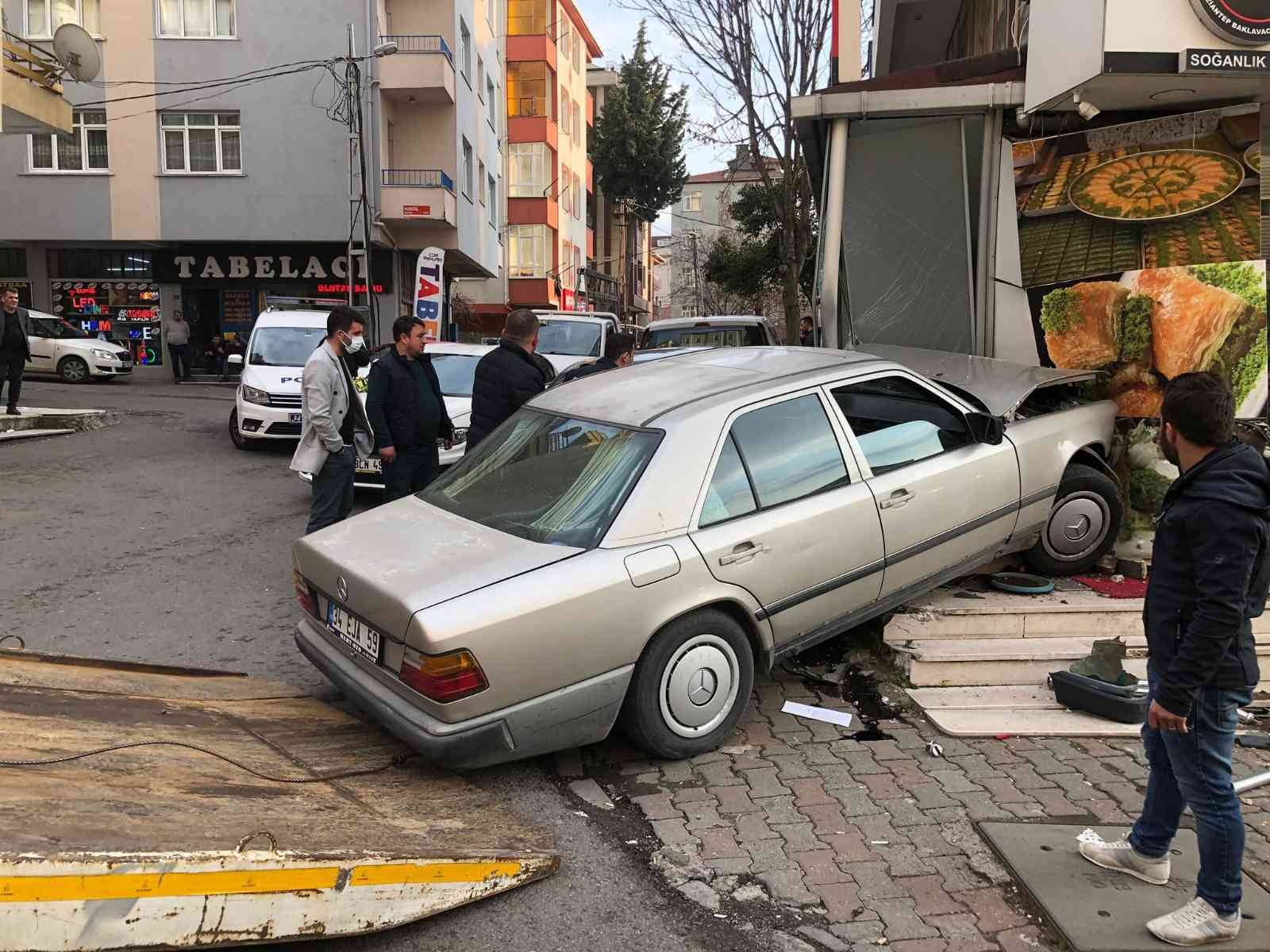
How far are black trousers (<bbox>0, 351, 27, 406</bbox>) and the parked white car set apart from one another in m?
9.25

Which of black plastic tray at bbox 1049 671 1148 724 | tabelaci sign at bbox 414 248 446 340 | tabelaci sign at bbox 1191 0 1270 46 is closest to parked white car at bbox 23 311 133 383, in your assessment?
tabelaci sign at bbox 414 248 446 340

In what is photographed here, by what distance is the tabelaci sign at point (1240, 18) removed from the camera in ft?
21.0

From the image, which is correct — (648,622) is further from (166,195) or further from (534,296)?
(534,296)

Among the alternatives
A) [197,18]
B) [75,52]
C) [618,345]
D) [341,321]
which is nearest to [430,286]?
[75,52]

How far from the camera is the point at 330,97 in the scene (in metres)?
24.2

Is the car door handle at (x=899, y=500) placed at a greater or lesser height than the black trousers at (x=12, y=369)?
lesser

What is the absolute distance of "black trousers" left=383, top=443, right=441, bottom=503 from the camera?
6797 millimetres

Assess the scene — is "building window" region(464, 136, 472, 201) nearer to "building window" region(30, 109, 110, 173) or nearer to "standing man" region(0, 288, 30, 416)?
"building window" region(30, 109, 110, 173)

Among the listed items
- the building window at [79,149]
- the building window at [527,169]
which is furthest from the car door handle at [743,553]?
the building window at [527,169]

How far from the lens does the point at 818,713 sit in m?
4.78

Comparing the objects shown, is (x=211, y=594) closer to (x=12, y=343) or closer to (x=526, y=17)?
(x=12, y=343)

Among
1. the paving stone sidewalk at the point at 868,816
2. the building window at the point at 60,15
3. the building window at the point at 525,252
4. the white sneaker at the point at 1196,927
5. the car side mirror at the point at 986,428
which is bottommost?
the paving stone sidewalk at the point at 868,816

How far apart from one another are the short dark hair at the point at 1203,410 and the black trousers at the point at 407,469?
5023mm

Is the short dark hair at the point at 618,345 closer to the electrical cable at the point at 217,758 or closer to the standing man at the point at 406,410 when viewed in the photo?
the standing man at the point at 406,410
